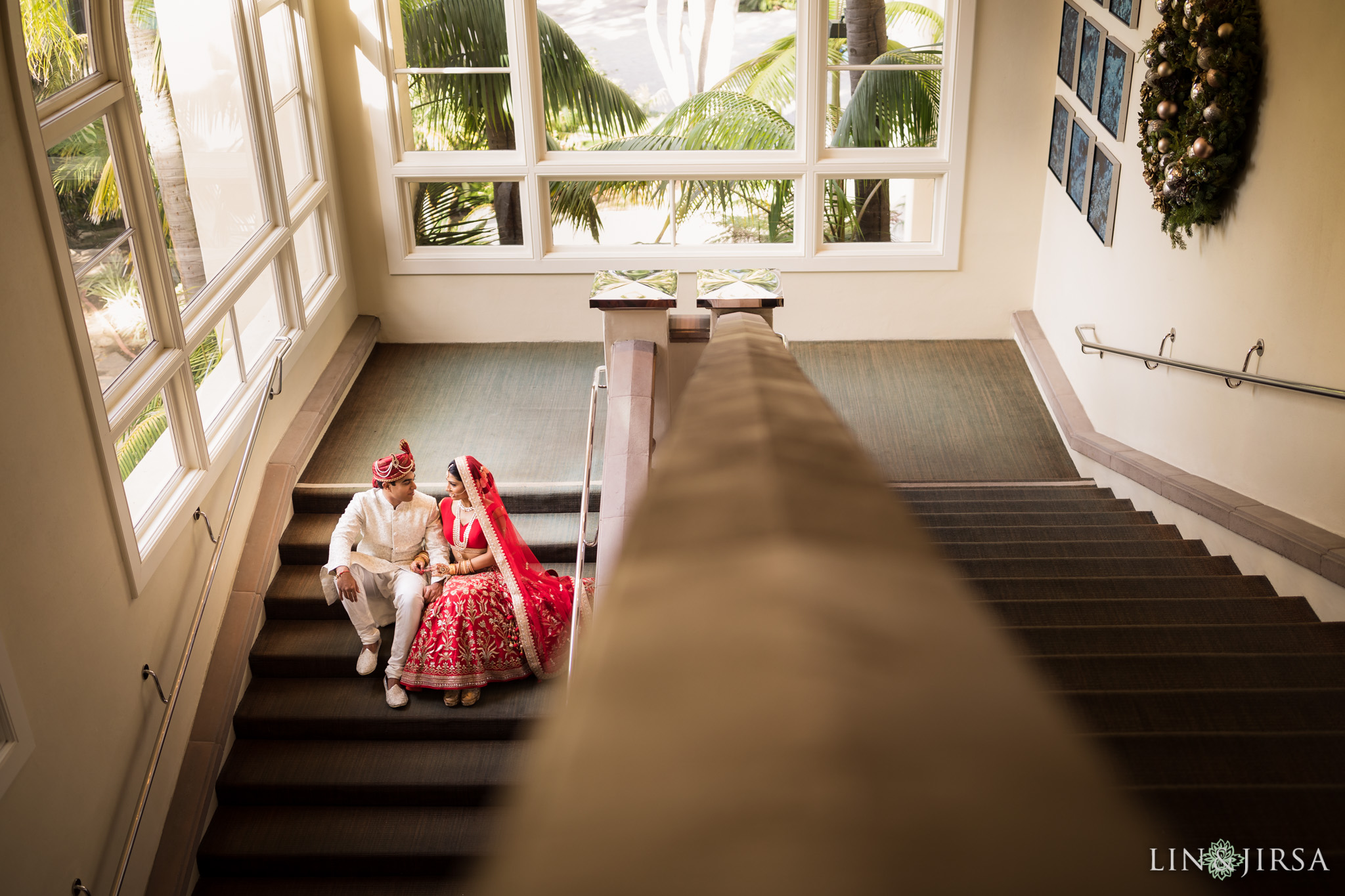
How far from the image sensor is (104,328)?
384cm

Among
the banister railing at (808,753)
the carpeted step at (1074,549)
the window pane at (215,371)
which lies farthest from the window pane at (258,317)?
the banister railing at (808,753)

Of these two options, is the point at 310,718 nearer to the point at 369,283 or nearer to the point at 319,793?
the point at 319,793

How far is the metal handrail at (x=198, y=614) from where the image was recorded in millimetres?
3658

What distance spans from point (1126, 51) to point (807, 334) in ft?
8.73

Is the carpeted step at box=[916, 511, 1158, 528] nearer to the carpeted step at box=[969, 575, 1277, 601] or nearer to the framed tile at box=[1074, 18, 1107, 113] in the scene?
the carpeted step at box=[969, 575, 1277, 601]

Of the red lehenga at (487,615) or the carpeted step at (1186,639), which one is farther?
the red lehenga at (487,615)

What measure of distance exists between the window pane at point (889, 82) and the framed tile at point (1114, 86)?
4.10ft

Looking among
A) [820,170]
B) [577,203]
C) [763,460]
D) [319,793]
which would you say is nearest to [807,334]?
[820,170]

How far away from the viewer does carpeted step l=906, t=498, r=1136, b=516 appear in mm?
4992

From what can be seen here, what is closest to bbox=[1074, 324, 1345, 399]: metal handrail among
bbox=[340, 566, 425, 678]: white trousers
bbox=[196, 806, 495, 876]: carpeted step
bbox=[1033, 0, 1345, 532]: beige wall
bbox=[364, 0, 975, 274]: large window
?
bbox=[1033, 0, 1345, 532]: beige wall

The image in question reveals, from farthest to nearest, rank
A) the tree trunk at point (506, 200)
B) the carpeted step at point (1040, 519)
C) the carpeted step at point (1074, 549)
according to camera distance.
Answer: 1. the tree trunk at point (506, 200)
2. the carpeted step at point (1040, 519)
3. the carpeted step at point (1074, 549)

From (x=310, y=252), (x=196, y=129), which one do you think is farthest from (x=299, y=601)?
(x=310, y=252)

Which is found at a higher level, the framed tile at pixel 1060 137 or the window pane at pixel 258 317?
the framed tile at pixel 1060 137

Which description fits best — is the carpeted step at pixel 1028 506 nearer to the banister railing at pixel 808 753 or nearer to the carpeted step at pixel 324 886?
the carpeted step at pixel 324 886
